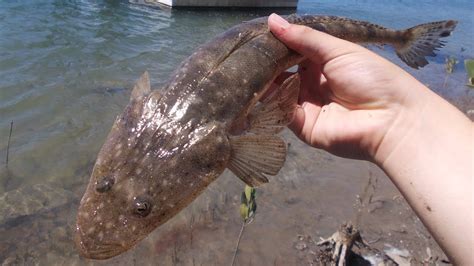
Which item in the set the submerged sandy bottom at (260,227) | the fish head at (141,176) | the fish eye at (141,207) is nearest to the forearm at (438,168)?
the fish head at (141,176)

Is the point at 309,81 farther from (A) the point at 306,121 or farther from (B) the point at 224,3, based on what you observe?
(B) the point at 224,3

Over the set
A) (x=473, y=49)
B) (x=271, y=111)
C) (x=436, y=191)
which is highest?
(x=271, y=111)

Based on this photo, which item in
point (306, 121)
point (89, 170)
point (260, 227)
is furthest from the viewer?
point (89, 170)

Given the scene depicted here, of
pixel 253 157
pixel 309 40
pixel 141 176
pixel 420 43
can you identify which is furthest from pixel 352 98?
pixel 420 43

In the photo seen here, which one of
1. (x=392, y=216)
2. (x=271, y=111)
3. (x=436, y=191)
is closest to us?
(x=436, y=191)

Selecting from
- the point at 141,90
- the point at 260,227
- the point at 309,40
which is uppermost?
the point at 309,40

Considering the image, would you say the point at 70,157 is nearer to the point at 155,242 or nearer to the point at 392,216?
the point at 155,242

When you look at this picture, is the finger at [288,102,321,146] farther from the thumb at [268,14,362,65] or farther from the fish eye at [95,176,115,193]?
the fish eye at [95,176,115,193]

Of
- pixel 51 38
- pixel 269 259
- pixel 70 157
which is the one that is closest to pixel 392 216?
pixel 269 259
